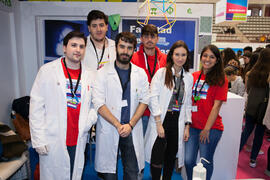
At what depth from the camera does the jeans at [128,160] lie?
1978 millimetres

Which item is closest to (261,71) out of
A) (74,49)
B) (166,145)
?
(166,145)

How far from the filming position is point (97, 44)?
246 cm

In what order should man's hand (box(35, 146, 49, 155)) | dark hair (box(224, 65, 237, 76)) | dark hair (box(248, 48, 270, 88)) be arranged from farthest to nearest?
dark hair (box(224, 65, 237, 76)) < dark hair (box(248, 48, 270, 88)) < man's hand (box(35, 146, 49, 155))

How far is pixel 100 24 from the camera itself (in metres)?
2.34

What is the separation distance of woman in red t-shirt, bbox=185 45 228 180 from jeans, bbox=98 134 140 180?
56 centimetres

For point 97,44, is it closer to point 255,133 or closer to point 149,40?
point 149,40

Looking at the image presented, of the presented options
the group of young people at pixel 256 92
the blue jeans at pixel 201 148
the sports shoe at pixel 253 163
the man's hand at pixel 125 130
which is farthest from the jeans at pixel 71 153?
the sports shoe at pixel 253 163

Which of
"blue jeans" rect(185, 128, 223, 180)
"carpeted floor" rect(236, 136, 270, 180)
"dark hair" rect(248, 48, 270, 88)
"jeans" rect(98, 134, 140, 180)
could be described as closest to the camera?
"jeans" rect(98, 134, 140, 180)

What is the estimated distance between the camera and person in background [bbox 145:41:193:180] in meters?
2.02

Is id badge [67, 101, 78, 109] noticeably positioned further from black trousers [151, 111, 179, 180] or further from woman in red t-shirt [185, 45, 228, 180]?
woman in red t-shirt [185, 45, 228, 180]

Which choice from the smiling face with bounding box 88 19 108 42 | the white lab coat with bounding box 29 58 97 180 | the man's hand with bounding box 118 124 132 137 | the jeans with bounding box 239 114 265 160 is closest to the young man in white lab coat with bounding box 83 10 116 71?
the smiling face with bounding box 88 19 108 42

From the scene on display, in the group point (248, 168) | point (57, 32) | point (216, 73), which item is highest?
point (57, 32)

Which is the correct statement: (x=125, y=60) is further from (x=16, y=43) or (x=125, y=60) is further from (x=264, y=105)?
(x=16, y=43)

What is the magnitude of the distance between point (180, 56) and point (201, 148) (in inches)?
36.9
